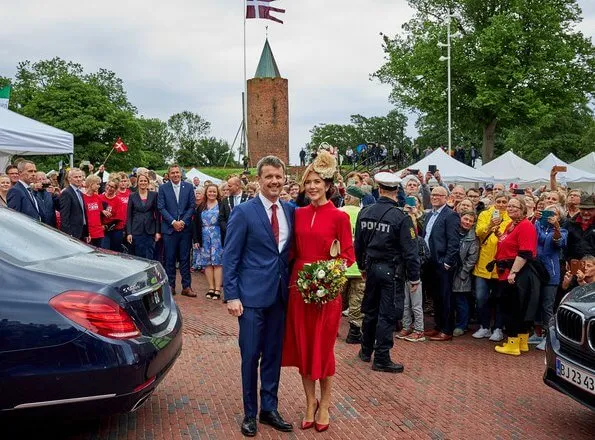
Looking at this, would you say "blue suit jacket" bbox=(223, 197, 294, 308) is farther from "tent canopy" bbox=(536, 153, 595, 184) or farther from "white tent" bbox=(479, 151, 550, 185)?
"tent canopy" bbox=(536, 153, 595, 184)

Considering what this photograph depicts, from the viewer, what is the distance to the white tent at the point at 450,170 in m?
22.3

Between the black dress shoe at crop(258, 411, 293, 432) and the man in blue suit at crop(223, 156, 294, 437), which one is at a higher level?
the man in blue suit at crop(223, 156, 294, 437)

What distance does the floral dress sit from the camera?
33.9ft

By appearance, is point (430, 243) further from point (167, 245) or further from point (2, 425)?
point (2, 425)

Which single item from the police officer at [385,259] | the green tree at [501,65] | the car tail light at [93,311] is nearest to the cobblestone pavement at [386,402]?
the police officer at [385,259]

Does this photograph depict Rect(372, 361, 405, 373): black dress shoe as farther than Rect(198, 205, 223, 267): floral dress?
No

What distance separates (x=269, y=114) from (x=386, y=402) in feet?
170

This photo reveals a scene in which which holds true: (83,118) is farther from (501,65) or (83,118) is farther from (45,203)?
(45,203)

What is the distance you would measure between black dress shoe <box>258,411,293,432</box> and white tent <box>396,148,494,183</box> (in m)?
18.2

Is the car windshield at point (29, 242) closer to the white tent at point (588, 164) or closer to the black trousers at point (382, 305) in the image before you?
the black trousers at point (382, 305)

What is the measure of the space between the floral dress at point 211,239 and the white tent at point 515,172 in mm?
17044

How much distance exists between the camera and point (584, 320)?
462 centimetres

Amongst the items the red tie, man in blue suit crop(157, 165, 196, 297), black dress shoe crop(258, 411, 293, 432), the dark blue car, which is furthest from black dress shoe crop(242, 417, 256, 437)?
man in blue suit crop(157, 165, 196, 297)

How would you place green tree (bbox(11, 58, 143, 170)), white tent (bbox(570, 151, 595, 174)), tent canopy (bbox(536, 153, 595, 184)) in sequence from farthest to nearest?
1. green tree (bbox(11, 58, 143, 170))
2. white tent (bbox(570, 151, 595, 174))
3. tent canopy (bbox(536, 153, 595, 184))
